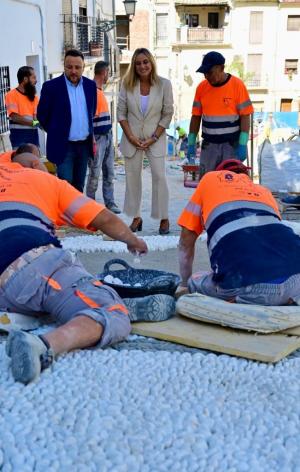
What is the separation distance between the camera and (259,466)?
2.21 m

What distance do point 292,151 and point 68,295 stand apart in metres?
5.48

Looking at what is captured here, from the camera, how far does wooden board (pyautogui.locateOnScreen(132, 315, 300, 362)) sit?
305 cm

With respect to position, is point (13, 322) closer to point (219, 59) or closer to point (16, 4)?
point (219, 59)

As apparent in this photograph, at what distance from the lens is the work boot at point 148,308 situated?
3426mm

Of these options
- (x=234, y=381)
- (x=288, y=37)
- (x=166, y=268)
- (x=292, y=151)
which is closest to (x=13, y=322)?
(x=234, y=381)

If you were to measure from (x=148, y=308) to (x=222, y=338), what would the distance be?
0.43m

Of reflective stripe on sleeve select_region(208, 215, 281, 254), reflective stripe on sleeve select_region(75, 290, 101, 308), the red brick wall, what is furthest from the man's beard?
the red brick wall

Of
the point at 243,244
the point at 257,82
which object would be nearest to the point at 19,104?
the point at 243,244

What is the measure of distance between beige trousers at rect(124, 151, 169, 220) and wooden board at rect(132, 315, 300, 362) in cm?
315

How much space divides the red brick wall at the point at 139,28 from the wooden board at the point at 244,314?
35.9 meters

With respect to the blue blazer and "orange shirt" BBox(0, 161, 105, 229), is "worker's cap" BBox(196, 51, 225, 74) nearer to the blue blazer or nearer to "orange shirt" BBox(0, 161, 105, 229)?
the blue blazer

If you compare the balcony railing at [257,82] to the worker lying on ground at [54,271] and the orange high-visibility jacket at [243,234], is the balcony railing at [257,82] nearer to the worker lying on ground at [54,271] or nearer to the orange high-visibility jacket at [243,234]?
the orange high-visibility jacket at [243,234]

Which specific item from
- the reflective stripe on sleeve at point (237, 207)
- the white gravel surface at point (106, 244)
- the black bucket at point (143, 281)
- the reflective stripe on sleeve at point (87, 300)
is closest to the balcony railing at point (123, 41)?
the white gravel surface at point (106, 244)

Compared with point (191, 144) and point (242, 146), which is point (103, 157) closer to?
point (191, 144)
